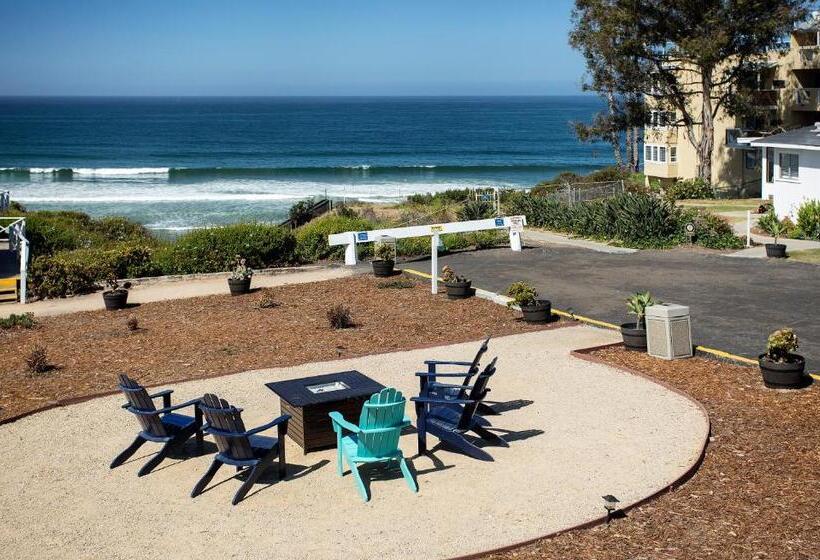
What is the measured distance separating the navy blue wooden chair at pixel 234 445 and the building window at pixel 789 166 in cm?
2472

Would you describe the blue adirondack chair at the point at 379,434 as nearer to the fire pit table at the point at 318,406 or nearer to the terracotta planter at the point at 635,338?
the fire pit table at the point at 318,406

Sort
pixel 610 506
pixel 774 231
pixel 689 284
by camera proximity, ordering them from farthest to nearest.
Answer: pixel 774 231 → pixel 689 284 → pixel 610 506

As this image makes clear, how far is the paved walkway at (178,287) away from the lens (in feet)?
66.3

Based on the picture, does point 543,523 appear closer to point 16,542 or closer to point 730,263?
point 16,542

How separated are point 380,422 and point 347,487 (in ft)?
2.48

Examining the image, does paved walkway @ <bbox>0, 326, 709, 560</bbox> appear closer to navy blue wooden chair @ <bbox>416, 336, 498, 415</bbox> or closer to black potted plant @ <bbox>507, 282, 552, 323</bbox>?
navy blue wooden chair @ <bbox>416, 336, 498, 415</bbox>

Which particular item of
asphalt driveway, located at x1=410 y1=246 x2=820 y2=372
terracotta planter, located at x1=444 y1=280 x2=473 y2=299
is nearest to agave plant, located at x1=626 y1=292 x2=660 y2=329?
asphalt driveway, located at x1=410 y1=246 x2=820 y2=372

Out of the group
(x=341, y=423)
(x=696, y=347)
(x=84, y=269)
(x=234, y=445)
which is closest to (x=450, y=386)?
(x=341, y=423)

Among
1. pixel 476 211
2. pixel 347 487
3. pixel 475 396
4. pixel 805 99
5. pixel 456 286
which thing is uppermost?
pixel 805 99

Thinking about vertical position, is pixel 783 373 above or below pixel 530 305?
below

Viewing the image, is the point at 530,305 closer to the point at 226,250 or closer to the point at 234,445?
the point at 234,445

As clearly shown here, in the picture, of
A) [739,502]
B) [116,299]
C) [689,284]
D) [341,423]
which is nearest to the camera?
[739,502]

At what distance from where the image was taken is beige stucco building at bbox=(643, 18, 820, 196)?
47.1 m

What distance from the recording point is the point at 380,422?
30.5 feet
